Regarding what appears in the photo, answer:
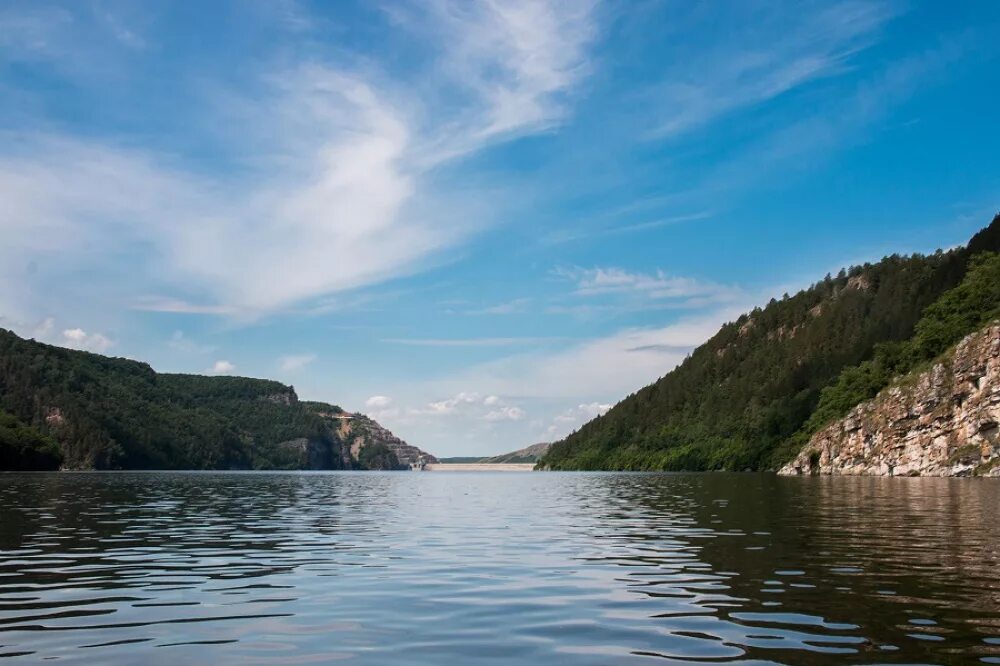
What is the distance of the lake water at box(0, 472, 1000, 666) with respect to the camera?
49.4 feet

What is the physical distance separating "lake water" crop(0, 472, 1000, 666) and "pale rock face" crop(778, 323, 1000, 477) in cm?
9998

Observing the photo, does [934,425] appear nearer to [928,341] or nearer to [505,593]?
[928,341]

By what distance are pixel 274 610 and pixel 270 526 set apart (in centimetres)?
2615

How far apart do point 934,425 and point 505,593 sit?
470 ft

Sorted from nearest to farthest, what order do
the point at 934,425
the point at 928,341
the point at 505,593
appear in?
the point at 505,593, the point at 934,425, the point at 928,341

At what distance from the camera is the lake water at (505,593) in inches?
593

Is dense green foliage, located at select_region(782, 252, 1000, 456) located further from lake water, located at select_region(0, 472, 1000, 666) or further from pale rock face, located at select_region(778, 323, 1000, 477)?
lake water, located at select_region(0, 472, 1000, 666)

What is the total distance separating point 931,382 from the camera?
147625mm

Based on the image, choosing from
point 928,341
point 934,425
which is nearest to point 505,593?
point 934,425

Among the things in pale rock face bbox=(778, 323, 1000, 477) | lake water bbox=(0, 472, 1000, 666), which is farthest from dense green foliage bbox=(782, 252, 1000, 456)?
lake water bbox=(0, 472, 1000, 666)

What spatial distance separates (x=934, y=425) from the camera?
142375mm

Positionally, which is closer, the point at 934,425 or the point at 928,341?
the point at 934,425

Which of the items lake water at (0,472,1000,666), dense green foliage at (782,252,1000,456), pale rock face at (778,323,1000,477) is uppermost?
dense green foliage at (782,252,1000,456)

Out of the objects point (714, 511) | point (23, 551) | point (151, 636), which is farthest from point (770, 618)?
point (714, 511)
